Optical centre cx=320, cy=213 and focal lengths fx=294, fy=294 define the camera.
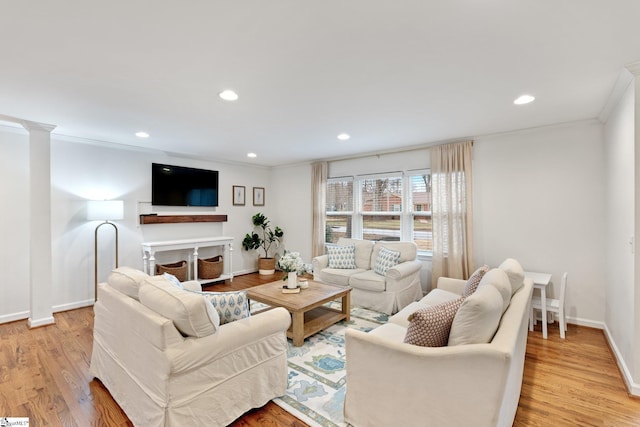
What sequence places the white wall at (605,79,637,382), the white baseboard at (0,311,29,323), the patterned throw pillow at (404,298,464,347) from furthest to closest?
the white baseboard at (0,311,29,323), the white wall at (605,79,637,382), the patterned throw pillow at (404,298,464,347)

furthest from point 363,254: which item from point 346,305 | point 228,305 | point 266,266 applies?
point 228,305

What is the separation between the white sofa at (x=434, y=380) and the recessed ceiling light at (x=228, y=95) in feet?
7.25

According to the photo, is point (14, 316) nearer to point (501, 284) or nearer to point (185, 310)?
point (185, 310)

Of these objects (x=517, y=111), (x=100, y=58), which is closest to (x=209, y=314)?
(x=100, y=58)

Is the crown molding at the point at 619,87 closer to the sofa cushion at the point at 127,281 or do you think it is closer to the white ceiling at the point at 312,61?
the white ceiling at the point at 312,61

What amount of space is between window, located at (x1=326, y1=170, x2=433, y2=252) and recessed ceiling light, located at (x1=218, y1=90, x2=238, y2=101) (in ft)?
10.4

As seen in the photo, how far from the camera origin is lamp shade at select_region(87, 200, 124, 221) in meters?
4.06

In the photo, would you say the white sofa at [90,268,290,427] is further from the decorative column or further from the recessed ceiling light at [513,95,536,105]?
the recessed ceiling light at [513,95,536,105]

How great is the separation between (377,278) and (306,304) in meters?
1.41

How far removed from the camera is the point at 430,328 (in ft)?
5.46

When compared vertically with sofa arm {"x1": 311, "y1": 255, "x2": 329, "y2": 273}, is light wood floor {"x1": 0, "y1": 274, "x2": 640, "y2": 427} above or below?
below

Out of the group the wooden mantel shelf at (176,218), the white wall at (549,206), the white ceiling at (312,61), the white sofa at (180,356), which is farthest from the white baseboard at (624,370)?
the wooden mantel shelf at (176,218)

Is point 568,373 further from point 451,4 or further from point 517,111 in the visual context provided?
point 451,4

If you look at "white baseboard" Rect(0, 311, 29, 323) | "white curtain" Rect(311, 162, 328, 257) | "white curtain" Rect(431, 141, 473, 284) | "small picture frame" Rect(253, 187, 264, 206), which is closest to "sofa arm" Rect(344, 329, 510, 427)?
"white curtain" Rect(431, 141, 473, 284)
